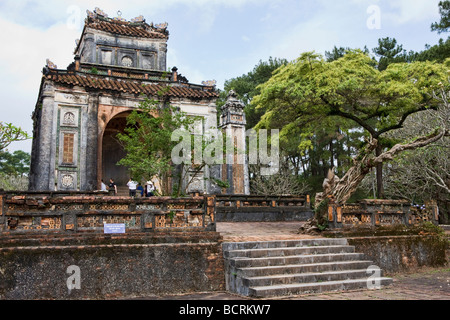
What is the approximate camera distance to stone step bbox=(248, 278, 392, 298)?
8.59 meters

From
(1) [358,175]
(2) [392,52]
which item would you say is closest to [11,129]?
(1) [358,175]

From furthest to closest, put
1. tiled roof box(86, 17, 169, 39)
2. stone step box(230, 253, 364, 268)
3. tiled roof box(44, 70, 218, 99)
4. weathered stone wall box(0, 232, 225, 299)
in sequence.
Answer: tiled roof box(86, 17, 169, 39) < tiled roof box(44, 70, 218, 99) < stone step box(230, 253, 364, 268) < weathered stone wall box(0, 232, 225, 299)

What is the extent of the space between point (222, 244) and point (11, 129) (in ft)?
20.6

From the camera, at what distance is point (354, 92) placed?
583 inches

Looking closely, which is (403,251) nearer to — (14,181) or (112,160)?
(112,160)

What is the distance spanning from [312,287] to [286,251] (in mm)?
1449

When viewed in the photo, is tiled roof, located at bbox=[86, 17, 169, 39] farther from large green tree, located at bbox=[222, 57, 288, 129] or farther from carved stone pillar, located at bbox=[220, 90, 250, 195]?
large green tree, located at bbox=[222, 57, 288, 129]

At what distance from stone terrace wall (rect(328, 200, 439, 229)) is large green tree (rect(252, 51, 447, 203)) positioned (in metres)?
0.91

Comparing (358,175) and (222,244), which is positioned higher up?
(358,175)

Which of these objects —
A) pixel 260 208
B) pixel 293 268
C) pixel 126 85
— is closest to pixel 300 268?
pixel 293 268

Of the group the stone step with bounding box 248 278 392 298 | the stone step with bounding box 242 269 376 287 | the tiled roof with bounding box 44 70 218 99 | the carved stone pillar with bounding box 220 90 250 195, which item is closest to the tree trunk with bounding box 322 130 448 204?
the stone step with bounding box 242 269 376 287

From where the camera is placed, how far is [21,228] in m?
9.26

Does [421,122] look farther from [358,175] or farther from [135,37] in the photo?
[135,37]

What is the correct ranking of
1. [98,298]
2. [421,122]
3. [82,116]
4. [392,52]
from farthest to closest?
[392,52] → [421,122] → [82,116] → [98,298]
